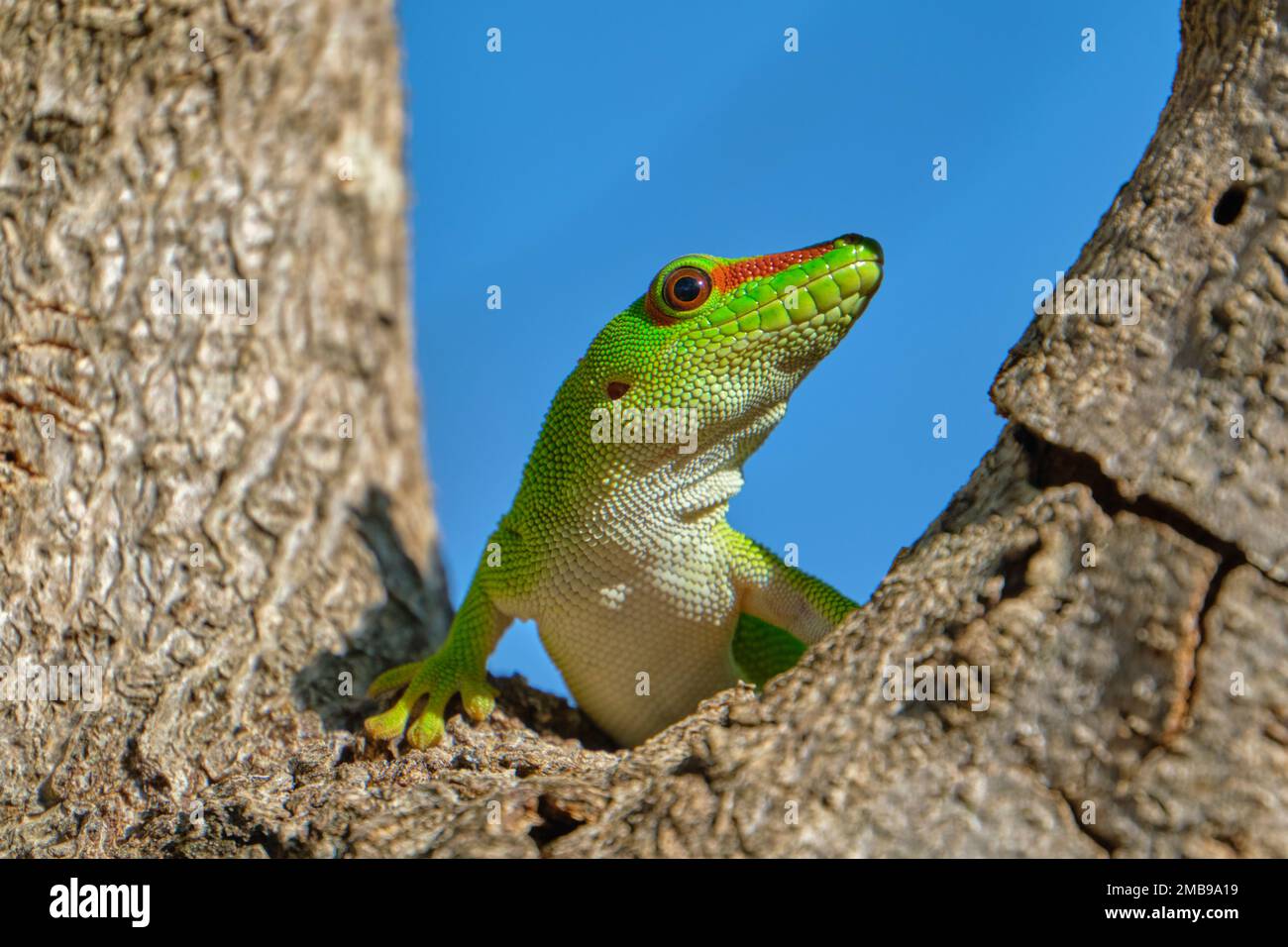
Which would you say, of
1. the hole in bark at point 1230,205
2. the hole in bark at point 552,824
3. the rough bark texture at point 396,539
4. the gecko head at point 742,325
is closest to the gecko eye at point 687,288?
the gecko head at point 742,325

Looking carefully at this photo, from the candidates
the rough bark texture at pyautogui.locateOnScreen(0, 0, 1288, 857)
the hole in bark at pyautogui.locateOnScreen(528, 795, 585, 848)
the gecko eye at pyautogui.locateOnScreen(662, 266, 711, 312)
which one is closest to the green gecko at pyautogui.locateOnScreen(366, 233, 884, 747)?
the gecko eye at pyautogui.locateOnScreen(662, 266, 711, 312)

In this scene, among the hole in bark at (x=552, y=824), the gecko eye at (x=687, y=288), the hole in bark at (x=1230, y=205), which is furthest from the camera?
the gecko eye at (x=687, y=288)

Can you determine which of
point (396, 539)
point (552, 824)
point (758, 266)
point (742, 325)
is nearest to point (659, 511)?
point (742, 325)

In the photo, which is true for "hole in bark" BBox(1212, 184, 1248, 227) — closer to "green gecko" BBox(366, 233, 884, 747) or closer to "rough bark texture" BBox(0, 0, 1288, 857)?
"rough bark texture" BBox(0, 0, 1288, 857)

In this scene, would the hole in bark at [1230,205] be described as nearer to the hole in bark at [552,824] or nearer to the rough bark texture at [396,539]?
the rough bark texture at [396,539]

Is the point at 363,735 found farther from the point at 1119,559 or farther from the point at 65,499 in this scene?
the point at 1119,559
